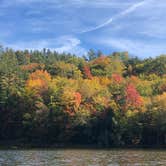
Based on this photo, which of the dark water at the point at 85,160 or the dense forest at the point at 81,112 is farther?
the dense forest at the point at 81,112

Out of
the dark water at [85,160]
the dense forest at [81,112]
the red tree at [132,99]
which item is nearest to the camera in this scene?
the dark water at [85,160]

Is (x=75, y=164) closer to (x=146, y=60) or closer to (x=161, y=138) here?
(x=161, y=138)

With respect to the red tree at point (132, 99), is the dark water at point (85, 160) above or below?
below

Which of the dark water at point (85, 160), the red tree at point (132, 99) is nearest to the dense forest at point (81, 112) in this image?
the red tree at point (132, 99)

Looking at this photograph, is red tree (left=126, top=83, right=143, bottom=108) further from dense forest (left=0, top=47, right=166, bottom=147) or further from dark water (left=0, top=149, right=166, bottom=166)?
dark water (left=0, top=149, right=166, bottom=166)

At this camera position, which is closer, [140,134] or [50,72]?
[140,134]

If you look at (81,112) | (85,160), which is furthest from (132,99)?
(85,160)

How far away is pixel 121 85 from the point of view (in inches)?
4636

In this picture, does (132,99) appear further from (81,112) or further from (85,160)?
(85,160)

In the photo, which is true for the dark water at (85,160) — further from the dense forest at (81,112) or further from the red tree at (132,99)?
the red tree at (132,99)

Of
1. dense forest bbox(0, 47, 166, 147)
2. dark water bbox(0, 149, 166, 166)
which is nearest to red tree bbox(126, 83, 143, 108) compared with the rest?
dense forest bbox(0, 47, 166, 147)

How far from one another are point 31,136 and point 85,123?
16.6 metres

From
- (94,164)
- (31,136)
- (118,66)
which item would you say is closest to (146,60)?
(118,66)

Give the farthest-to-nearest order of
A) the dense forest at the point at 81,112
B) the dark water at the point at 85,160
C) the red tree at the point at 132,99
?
the red tree at the point at 132,99
the dense forest at the point at 81,112
the dark water at the point at 85,160
